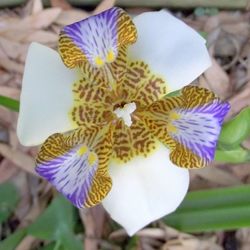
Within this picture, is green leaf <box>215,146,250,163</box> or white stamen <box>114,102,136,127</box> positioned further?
green leaf <box>215,146,250,163</box>

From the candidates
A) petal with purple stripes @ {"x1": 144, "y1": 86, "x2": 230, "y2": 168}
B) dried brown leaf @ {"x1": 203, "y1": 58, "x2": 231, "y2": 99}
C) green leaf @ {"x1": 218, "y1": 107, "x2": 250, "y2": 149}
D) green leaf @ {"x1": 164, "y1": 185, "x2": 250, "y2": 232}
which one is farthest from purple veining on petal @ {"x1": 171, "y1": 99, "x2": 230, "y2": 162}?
dried brown leaf @ {"x1": 203, "y1": 58, "x2": 231, "y2": 99}

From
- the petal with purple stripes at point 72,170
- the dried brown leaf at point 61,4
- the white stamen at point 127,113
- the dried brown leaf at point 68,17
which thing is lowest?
the dried brown leaf at point 68,17

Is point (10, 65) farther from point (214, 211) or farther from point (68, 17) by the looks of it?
point (214, 211)

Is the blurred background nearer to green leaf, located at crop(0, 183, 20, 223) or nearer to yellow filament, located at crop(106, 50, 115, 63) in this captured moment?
green leaf, located at crop(0, 183, 20, 223)

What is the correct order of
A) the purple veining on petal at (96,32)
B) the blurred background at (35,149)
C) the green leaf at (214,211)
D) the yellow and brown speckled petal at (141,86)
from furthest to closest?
the blurred background at (35,149), the green leaf at (214,211), the yellow and brown speckled petal at (141,86), the purple veining on petal at (96,32)

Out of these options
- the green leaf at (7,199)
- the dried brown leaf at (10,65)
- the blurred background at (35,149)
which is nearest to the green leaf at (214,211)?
the blurred background at (35,149)

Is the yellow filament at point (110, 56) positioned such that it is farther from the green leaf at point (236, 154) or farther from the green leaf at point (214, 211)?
the green leaf at point (214, 211)

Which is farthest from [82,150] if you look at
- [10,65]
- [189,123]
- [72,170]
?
[10,65]
